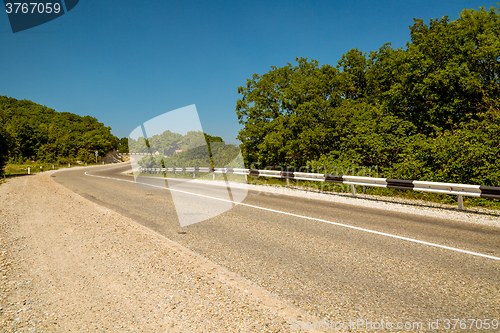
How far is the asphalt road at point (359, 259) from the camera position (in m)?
3.23

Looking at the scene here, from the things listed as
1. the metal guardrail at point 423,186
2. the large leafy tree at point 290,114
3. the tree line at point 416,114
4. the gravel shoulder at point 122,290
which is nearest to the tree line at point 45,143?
the large leafy tree at point 290,114

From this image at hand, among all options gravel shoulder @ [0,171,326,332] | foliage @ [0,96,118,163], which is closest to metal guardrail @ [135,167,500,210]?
gravel shoulder @ [0,171,326,332]

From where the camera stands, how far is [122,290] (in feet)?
11.8

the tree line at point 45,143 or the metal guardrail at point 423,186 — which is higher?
the tree line at point 45,143

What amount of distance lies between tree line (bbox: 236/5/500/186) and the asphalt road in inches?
183

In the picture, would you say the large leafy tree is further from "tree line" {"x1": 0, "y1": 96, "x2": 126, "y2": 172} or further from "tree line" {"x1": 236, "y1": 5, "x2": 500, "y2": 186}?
"tree line" {"x1": 0, "y1": 96, "x2": 126, "y2": 172}

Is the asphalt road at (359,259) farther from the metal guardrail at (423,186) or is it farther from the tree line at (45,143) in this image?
the tree line at (45,143)

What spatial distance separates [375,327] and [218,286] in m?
1.95

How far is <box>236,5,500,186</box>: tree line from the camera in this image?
1082cm

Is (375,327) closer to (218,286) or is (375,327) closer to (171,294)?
(218,286)

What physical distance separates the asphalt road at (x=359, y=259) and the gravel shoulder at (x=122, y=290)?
45cm

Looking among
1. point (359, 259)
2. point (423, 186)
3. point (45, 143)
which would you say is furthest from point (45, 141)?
point (359, 259)

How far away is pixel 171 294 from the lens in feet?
11.3

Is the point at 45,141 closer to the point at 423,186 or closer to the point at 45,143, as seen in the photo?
the point at 45,143
